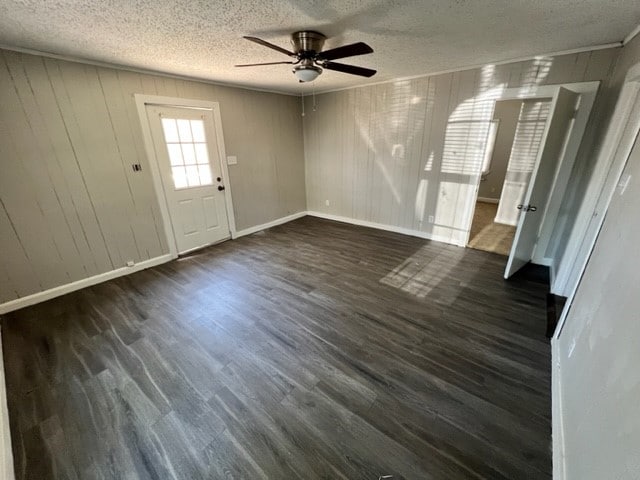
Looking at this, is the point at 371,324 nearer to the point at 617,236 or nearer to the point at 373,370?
the point at 373,370

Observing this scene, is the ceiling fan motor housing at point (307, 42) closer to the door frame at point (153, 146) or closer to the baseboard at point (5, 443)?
the door frame at point (153, 146)

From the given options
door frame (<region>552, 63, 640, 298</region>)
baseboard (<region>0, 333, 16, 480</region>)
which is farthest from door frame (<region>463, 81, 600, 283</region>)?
baseboard (<region>0, 333, 16, 480</region>)

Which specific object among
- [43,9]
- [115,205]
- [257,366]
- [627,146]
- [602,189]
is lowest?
[257,366]

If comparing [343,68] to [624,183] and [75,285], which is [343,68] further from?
[75,285]

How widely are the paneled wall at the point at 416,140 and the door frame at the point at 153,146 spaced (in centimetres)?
195

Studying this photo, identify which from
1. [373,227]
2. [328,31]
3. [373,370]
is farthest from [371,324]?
[373,227]

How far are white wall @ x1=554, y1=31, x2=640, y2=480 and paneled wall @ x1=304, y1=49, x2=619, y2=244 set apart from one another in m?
2.10

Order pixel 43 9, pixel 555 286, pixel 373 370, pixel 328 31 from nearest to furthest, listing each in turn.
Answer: pixel 43 9 → pixel 373 370 → pixel 328 31 → pixel 555 286

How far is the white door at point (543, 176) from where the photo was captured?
2.57 meters

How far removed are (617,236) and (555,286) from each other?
1729mm

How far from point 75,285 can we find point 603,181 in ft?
18.0

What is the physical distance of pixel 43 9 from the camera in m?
1.68

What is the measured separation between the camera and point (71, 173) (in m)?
2.81

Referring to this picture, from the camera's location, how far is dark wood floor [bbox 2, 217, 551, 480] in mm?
1378
